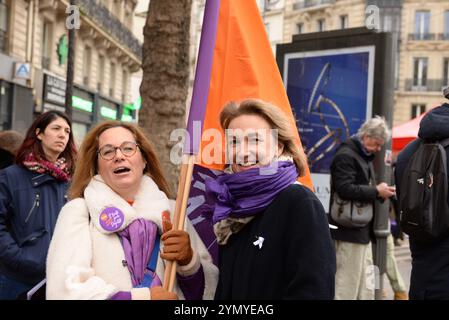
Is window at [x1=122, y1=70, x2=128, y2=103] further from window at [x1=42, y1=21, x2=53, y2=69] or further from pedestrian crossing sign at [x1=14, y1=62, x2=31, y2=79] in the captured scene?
pedestrian crossing sign at [x1=14, y1=62, x2=31, y2=79]

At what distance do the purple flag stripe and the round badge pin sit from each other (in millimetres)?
615

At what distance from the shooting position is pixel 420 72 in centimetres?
4047

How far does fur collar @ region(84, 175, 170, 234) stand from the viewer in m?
2.30

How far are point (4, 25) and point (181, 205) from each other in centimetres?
1574

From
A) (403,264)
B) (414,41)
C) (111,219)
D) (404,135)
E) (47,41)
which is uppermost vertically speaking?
(414,41)

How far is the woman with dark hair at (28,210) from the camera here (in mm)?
3502

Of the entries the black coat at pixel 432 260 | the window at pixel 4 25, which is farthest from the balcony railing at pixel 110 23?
the black coat at pixel 432 260

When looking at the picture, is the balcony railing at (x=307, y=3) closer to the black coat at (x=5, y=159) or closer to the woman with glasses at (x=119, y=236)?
the black coat at (x=5, y=159)

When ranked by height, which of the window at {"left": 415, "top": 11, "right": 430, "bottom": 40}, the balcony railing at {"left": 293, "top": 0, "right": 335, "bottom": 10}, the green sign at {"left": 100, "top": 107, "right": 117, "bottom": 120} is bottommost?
the green sign at {"left": 100, "top": 107, "right": 117, "bottom": 120}

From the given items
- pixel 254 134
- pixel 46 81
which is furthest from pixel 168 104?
pixel 46 81

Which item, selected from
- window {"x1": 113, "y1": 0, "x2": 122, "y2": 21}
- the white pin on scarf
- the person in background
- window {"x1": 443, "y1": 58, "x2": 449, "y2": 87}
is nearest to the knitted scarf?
the person in background

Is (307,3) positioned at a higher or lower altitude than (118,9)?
higher

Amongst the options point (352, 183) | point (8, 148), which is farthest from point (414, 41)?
point (8, 148)

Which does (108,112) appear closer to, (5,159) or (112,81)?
(112,81)
